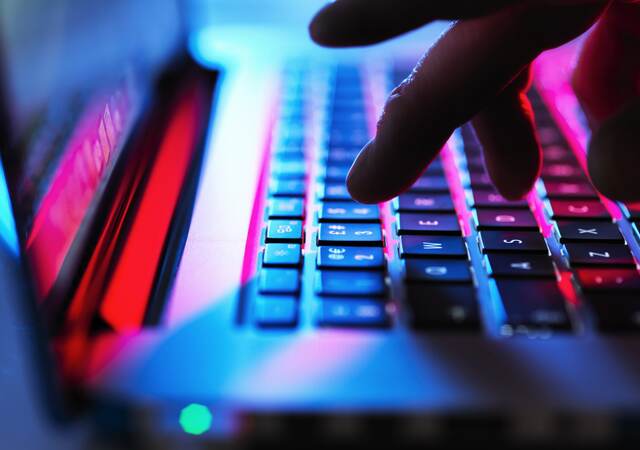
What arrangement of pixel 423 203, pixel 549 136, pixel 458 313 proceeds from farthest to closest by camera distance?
pixel 549 136, pixel 423 203, pixel 458 313

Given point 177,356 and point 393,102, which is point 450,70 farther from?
point 177,356

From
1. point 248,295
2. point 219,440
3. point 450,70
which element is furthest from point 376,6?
point 219,440

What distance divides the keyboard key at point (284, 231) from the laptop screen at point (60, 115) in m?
0.10

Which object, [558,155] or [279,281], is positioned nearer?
[279,281]

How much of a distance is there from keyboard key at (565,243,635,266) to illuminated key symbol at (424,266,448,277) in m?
0.08

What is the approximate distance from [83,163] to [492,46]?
0.23 m

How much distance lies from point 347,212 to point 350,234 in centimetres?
3

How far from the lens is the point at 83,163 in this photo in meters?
0.37

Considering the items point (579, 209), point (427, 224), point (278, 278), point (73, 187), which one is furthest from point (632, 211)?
point (73, 187)

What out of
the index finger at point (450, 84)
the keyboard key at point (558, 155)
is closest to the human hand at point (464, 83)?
the index finger at point (450, 84)

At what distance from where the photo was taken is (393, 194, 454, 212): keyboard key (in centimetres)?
42

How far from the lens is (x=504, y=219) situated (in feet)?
1.33

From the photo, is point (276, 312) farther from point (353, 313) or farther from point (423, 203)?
point (423, 203)

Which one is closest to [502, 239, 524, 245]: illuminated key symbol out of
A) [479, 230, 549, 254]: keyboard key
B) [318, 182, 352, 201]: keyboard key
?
[479, 230, 549, 254]: keyboard key
